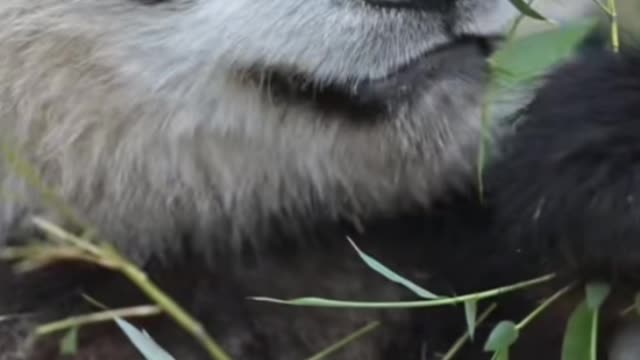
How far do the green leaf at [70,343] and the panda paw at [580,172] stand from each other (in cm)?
50

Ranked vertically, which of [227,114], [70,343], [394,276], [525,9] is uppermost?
[525,9]

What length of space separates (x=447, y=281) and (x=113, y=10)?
0.49 meters

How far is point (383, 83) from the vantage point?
1977 mm

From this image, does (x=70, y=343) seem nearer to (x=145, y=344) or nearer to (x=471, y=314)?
(x=145, y=344)

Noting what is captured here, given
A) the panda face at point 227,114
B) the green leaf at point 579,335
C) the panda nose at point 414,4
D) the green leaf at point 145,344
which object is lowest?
the green leaf at point 145,344

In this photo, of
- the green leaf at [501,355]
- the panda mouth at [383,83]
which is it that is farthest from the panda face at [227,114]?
the green leaf at [501,355]

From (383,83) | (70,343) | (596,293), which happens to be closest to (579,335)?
(596,293)

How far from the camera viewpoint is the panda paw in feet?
6.08

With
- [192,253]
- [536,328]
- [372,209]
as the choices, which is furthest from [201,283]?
[536,328]

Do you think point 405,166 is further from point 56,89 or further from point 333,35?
point 56,89

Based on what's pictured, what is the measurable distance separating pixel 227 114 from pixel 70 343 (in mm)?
311

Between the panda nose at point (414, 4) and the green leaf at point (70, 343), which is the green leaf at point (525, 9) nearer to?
the panda nose at point (414, 4)

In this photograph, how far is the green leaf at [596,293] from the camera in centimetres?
187

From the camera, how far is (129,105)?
6.98ft
